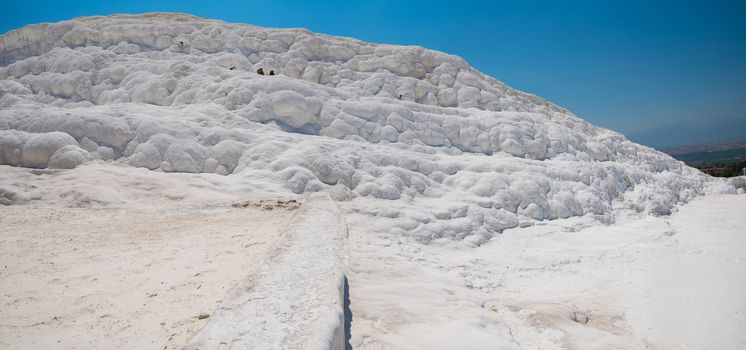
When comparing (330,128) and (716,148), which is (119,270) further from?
(716,148)

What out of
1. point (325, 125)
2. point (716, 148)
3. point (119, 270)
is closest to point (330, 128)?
point (325, 125)

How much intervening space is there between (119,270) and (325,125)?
23.6 feet

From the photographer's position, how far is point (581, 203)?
32.1ft

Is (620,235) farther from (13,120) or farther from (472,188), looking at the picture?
(13,120)

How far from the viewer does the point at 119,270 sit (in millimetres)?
3611

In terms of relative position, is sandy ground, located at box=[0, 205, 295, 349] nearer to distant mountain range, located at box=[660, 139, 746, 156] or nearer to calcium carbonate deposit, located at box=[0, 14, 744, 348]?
calcium carbonate deposit, located at box=[0, 14, 744, 348]

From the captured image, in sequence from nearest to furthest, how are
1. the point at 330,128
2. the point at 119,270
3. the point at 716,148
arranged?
the point at 119,270
the point at 330,128
the point at 716,148

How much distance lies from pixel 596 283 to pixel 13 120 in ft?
36.0

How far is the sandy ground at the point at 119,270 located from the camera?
8.28 ft

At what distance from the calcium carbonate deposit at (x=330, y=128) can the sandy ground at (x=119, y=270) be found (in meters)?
1.39

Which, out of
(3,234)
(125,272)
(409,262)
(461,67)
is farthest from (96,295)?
(461,67)

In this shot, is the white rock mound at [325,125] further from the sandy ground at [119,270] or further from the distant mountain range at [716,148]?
the distant mountain range at [716,148]

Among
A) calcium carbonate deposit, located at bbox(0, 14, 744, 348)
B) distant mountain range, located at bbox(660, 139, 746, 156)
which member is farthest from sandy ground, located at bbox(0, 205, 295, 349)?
distant mountain range, located at bbox(660, 139, 746, 156)

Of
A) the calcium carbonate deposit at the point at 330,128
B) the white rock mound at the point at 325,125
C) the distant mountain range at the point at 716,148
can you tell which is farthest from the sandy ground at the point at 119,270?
the distant mountain range at the point at 716,148
